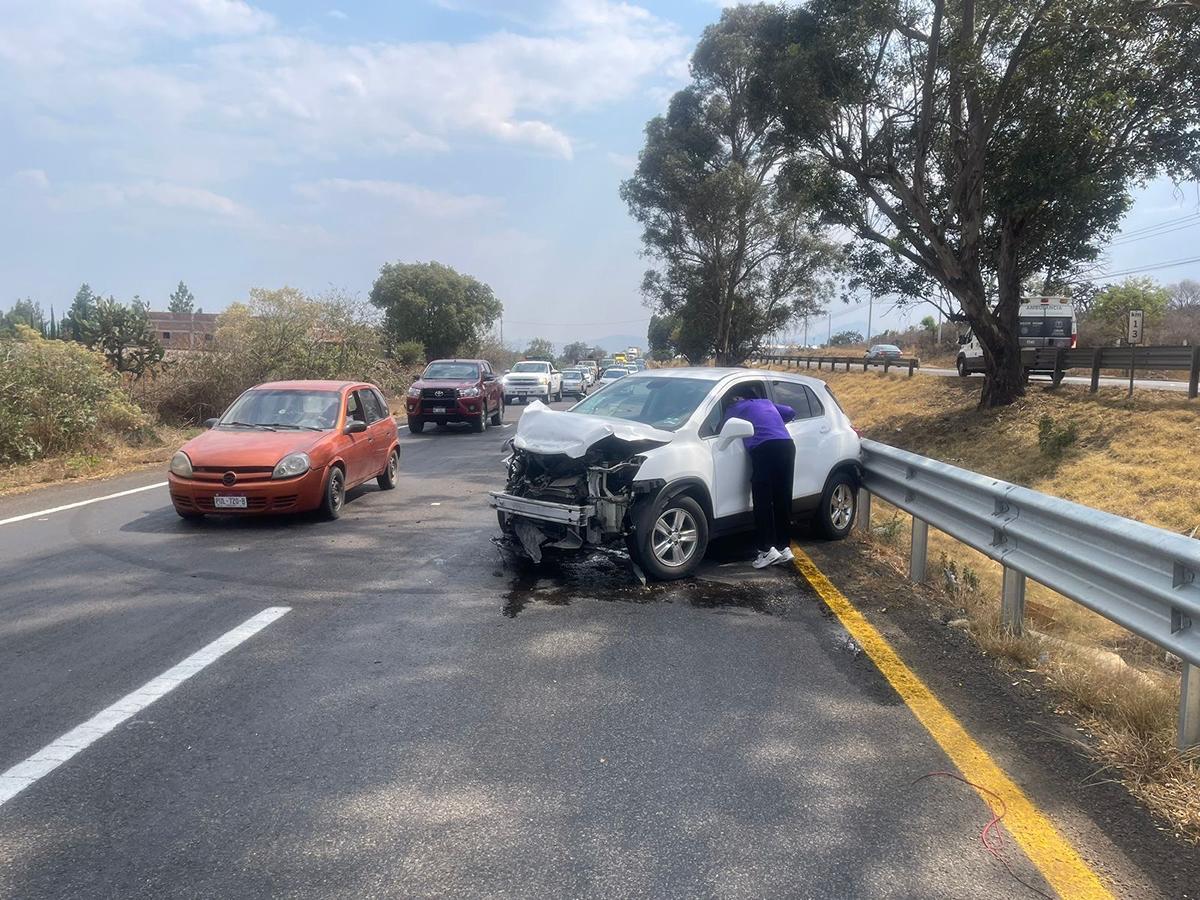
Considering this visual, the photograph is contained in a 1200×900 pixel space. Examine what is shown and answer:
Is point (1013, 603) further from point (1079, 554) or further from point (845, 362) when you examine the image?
point (845, 362)

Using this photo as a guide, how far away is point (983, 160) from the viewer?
17031 millimetres

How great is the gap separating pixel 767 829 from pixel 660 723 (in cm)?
103

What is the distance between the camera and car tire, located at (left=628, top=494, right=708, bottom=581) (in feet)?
22.0

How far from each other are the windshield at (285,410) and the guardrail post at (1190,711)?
8.43 metres

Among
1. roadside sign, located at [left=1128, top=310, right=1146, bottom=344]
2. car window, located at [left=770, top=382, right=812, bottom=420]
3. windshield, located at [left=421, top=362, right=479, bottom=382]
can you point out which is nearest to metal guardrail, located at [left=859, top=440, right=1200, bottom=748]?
car window, located at [left=770, top=382, right=812, bottom=420]

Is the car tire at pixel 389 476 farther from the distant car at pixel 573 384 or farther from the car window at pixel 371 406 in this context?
the distant car at pixel 573 384

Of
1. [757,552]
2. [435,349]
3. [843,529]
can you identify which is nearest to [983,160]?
[843,529]

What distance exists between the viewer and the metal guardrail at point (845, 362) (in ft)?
120

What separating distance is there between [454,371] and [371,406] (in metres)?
10.9

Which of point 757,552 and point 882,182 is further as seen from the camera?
point 882,182

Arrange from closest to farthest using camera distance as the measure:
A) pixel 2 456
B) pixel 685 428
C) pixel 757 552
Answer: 1. pixel 685 428
2. pixel 757 552
3. pixel 2 456

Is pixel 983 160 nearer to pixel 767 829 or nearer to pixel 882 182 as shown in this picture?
pixel 882 182

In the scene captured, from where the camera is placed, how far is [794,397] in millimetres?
8555

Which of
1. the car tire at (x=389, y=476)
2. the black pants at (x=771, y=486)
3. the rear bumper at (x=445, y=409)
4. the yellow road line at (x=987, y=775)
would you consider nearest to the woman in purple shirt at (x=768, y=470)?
the black pants at (x=771, y=486)
